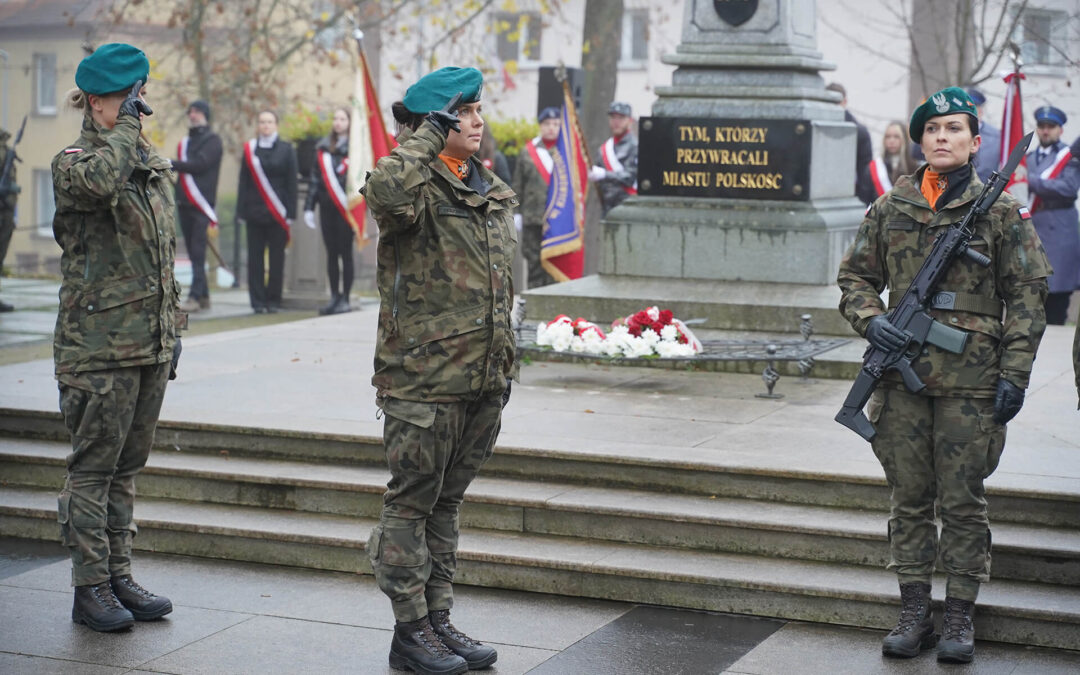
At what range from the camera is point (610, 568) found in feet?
20.7

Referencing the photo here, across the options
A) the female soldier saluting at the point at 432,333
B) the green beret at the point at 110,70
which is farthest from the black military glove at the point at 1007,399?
the green beret at the point at 110,70

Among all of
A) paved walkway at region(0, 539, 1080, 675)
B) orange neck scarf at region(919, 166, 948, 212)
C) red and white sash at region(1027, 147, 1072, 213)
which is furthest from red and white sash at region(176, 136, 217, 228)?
orange neck scarf at region(919, 166, 948, 212)

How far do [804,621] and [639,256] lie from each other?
5256 mm

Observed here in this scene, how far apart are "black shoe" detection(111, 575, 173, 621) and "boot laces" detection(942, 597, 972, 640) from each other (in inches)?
118

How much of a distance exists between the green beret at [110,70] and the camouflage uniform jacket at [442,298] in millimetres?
1185

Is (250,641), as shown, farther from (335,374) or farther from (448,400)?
(335,374)

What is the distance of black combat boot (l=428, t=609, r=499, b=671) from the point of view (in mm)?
5336

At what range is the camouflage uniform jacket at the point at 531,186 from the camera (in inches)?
592

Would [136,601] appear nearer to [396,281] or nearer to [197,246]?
[396,281]

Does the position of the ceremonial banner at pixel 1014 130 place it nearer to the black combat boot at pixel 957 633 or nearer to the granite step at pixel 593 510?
the granite step at pixel 593 510

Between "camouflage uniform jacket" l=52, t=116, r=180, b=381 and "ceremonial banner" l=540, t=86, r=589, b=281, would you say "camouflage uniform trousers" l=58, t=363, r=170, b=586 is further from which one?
"ceremonial banner" l=540, t=86, r=589, b=281

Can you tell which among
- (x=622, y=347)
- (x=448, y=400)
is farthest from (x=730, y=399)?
(x=448, y=400)

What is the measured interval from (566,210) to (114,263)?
832 centimetres

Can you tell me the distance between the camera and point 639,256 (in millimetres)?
11016
